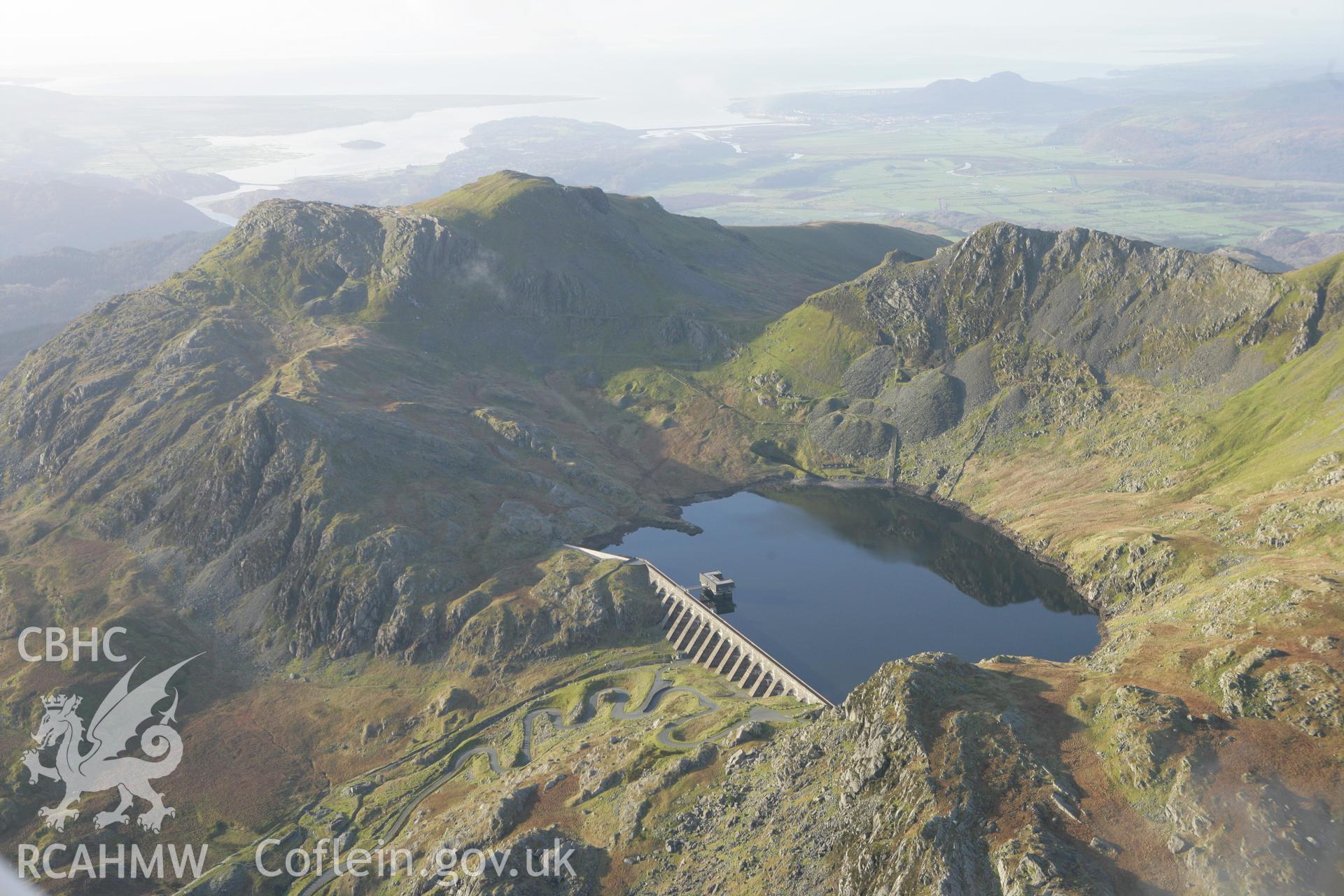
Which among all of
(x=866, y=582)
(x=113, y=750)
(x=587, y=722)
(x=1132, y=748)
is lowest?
(x=113, y=750)

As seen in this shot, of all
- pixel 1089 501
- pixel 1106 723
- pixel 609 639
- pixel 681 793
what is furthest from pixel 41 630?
pixel 1089 501

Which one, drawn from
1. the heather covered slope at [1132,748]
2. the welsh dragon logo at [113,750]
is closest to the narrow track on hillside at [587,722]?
the heather covered slope at [1132,748]

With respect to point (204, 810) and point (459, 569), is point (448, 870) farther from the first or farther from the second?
point (459, 569)

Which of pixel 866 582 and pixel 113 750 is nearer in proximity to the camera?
pixel 113 750

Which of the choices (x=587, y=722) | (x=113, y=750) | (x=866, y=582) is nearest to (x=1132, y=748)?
(x=587, y=722)

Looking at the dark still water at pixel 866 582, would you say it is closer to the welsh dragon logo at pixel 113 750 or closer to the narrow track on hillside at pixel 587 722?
the narrow track on hillside at pixel 587 722

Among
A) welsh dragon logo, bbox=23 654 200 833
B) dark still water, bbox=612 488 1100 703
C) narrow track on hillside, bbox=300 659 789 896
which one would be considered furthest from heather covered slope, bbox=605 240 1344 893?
welsh dragon logo, bbox=23 654 200 833

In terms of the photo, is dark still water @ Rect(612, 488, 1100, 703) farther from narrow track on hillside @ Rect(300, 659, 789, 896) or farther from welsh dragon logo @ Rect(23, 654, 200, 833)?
welsh dragon logo @ Rect(23, 654, 200, 833)

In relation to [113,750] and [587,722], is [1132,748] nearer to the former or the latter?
[587,722]
